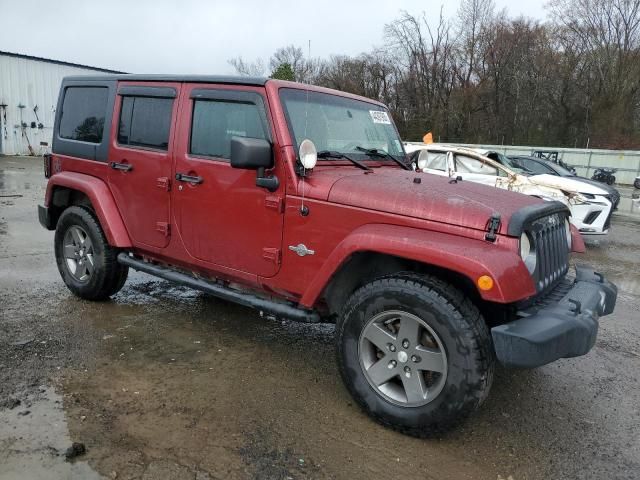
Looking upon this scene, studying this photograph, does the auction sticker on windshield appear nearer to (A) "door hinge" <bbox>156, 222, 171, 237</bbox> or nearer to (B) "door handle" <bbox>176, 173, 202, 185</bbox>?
(B) "door handle" <bbox>176, 173, 202, 185</bbox>

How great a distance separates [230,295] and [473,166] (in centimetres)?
765

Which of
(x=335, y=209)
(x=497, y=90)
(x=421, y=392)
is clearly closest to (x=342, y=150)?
(x=335, y=209)

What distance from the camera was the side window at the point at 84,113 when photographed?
4648 mm

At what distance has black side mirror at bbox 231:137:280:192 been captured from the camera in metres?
3.18

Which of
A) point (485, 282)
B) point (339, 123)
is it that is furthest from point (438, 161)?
point (485, 282)

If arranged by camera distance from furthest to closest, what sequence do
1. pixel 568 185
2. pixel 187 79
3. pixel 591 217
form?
pixel 568 185
pixel 591 217
pixel 187 79

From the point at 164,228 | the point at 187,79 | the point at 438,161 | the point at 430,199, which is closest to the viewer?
the point at 430,199

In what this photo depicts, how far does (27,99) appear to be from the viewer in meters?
25.2

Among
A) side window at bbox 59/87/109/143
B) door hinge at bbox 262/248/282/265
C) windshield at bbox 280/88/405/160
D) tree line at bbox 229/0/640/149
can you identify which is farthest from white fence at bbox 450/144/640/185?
door hinge at bbox 262/248/282/265

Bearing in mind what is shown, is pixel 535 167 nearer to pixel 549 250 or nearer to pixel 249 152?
pixel 549 250

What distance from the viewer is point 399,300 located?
2.88m

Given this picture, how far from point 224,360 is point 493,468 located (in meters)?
2.00

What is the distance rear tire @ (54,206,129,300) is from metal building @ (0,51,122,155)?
23948 mm

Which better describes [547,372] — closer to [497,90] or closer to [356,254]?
[356,254]
